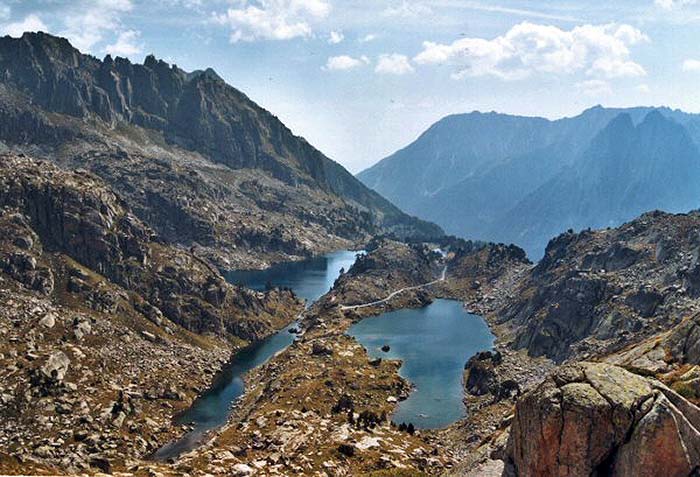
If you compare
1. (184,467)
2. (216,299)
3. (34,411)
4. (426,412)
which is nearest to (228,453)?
(184,467)

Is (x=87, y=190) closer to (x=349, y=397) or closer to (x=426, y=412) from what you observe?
(x=349, y=397)

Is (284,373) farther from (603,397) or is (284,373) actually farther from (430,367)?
(603,397)

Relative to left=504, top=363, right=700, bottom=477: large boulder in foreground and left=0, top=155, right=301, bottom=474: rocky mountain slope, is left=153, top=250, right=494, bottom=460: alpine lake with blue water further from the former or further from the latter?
left=504, top=363, right=700, bottom=477: large boulder in foreground

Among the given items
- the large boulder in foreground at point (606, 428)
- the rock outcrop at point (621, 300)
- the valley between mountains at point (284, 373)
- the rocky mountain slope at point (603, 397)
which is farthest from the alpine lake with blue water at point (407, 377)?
the large boulder in foreground at point (606, 428)

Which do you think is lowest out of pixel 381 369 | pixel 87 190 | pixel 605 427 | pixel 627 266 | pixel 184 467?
pixel 184 467

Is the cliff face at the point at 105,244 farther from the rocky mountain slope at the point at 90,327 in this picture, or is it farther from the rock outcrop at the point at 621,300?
the rock outcrop at the point at 621,300

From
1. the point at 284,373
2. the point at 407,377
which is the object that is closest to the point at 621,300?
the point at 407,377
